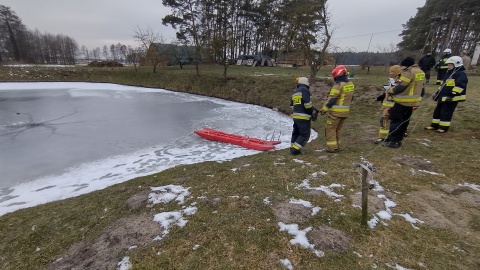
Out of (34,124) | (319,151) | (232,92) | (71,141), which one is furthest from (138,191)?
(232,92)

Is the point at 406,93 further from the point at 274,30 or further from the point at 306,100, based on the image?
the point at 274,30

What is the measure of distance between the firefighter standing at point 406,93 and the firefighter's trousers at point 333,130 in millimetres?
1078

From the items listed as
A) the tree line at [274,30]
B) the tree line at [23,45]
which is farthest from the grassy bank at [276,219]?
the tree line at [23,45]

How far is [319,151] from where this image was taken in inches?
222

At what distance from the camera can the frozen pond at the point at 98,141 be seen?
498 centimetres

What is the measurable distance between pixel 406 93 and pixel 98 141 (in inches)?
314

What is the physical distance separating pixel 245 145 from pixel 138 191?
3488mm

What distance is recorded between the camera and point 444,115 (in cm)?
612

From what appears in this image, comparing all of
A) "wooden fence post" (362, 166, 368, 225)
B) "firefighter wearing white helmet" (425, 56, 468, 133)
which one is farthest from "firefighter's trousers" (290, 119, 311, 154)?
"firefighter wearing white helmet" (425, 56, 468, 133)

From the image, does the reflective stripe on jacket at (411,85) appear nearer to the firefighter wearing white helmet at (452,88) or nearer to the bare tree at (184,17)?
the firefighter wearing white helmet at (452,88)

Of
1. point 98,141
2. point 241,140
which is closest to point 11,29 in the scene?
point 98,141

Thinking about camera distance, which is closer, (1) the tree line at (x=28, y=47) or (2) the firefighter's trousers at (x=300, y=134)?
(2) the firefighter's trousers at (x=300, y=134)

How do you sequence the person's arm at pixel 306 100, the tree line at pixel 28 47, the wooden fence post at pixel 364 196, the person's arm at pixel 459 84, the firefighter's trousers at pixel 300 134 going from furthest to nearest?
1. the tree line at pixel 28 47
2. the person's arm at pixel 459 84
3. the firefighter's trousers at pixel 300 134
4. the person's arm at pixel 306 100
5. the wooden fence post at pixel 364 196

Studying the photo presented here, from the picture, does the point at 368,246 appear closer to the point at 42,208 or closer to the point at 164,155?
the point at 42,208
